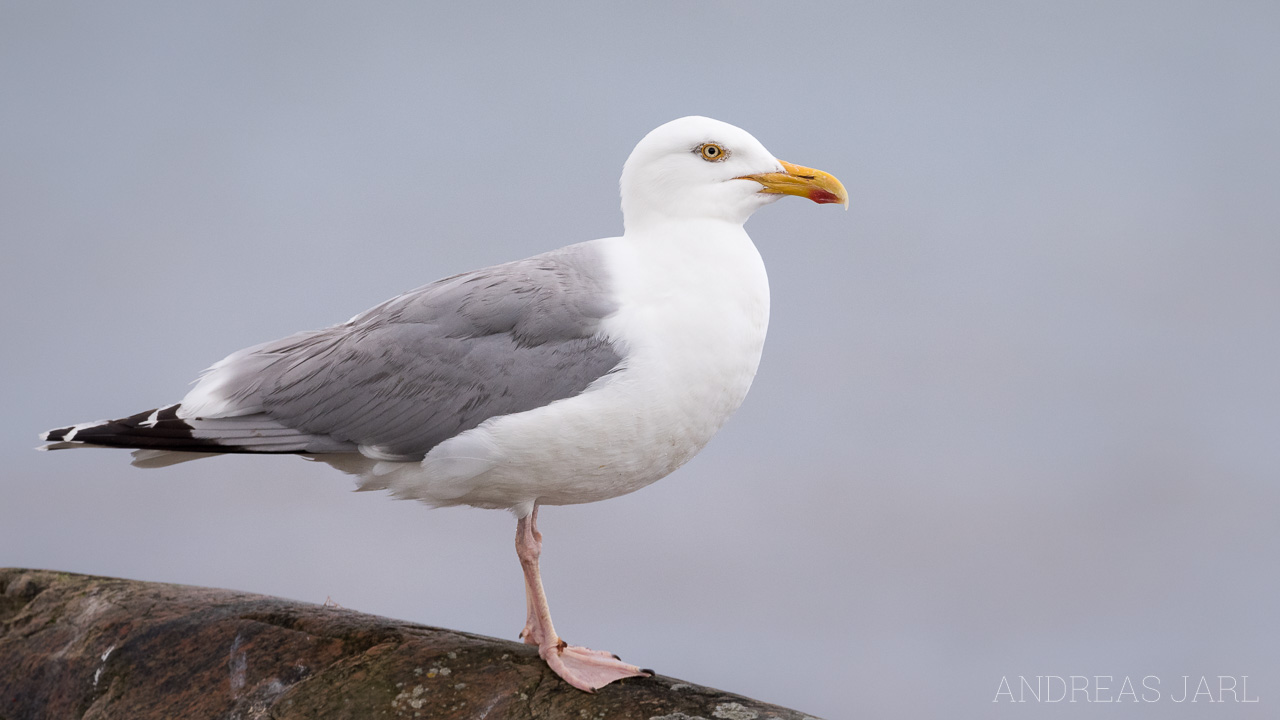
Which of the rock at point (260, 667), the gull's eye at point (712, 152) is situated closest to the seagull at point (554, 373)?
the gull's eye at point (712, 152)

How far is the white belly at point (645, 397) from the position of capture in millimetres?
3885

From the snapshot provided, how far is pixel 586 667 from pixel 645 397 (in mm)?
1148

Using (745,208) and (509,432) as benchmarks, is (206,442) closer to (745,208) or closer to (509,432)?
(509,432)

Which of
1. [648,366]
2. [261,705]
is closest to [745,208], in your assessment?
[648,366]

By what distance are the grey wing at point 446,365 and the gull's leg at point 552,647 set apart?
23.3 inches

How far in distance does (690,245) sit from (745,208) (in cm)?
29

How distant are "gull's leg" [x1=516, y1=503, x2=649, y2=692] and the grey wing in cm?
59

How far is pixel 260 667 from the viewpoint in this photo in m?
4.46

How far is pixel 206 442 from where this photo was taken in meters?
4.10

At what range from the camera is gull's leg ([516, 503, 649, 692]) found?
4223 millimetres

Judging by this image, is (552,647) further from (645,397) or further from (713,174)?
(713,174)

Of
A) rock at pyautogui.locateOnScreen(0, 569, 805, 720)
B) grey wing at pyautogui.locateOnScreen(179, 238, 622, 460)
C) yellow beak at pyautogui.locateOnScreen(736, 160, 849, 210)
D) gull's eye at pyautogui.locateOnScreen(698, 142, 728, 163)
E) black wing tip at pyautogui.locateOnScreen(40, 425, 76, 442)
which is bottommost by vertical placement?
rock at pyautogui.locateOnScreen(0, 569, 805, 720)

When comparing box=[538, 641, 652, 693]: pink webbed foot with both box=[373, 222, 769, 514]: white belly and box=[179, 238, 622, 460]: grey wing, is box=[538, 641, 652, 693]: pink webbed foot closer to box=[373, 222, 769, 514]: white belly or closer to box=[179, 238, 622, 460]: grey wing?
box=[373, 222, 769, 514]: white belly

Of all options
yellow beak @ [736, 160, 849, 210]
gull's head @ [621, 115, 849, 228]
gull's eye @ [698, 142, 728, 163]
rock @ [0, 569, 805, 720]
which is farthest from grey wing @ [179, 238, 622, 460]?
rock @ [0, 569, 805, 720]
